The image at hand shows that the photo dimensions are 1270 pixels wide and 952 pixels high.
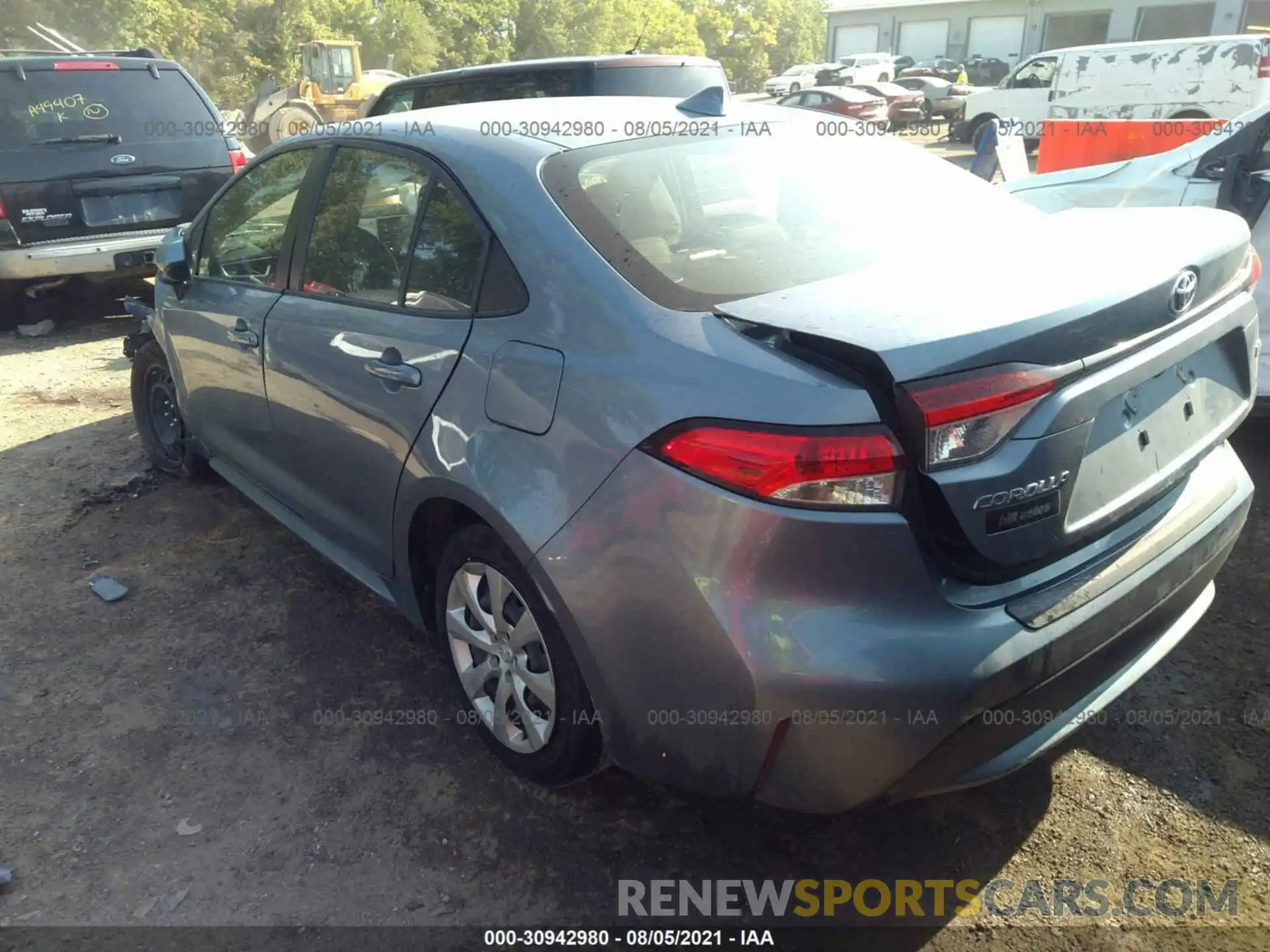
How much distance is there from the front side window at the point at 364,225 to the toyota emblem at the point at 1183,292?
1885 millimetres

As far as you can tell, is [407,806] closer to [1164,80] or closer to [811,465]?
[811,465]

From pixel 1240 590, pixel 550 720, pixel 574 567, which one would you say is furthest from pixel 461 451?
pixel 1240 590

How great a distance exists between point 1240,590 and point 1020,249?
181cm

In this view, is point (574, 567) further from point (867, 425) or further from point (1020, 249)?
point (1020, 249)

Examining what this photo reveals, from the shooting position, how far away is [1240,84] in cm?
1386

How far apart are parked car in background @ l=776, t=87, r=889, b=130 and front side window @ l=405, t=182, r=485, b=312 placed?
23.0 meters

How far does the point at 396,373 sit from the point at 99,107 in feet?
19.4

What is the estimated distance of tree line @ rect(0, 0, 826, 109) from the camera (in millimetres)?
32688

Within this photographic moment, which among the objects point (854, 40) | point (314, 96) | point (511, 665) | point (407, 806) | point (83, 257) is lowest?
point (407, 806)

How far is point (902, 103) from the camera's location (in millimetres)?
27047

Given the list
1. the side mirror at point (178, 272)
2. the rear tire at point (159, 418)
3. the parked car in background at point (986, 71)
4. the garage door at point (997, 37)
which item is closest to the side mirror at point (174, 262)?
the side mirror at point (178, 272)

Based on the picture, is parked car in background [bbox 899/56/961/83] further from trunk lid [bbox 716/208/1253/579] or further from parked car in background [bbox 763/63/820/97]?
trunk lid [bbox 716/208/1253/579]

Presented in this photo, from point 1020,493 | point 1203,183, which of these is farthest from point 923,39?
point 1020,493

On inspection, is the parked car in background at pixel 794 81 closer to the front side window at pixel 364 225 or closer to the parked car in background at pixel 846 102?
the parked car in background at pixel 846 102
